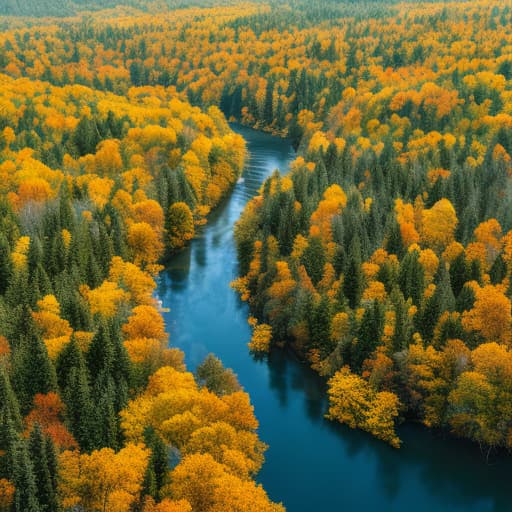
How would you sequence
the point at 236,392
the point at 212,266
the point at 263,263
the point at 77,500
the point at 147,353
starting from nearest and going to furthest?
the point at 77,500, the point at 236,392, the point at 147,353, the point at 263,263, the point at 212,266

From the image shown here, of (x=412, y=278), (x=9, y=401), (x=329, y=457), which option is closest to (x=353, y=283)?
(x=412, y=278)

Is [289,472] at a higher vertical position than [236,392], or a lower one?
lower

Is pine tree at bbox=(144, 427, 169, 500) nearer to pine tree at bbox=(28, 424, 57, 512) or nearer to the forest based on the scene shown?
the forest

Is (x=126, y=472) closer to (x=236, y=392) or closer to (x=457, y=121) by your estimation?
(x=236, y=392)

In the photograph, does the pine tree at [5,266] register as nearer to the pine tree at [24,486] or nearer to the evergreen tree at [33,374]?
the evergreen tree at [33,374]

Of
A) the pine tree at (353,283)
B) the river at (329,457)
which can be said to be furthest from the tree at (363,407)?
the pine tree at (353,283)

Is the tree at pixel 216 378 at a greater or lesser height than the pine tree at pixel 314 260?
lesser

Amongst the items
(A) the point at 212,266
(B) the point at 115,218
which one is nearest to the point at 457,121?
(A) the point at 212,266

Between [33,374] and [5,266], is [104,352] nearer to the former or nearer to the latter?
[33,374]

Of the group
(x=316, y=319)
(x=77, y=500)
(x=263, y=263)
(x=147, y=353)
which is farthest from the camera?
(x=263, y=263)
